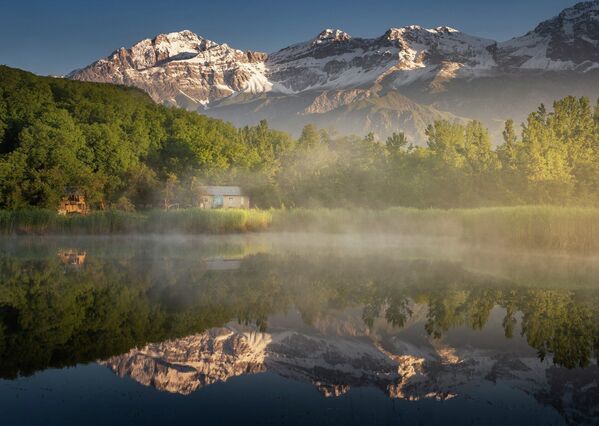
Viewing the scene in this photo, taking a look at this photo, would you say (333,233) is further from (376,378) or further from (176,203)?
(376,378)

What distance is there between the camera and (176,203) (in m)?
70.6

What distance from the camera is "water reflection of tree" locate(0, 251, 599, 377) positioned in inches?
462

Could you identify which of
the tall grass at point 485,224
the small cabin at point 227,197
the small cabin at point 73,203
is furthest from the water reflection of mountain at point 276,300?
the small cabin at point 227,197

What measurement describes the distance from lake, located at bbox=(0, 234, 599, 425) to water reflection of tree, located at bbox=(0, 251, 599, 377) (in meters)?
0.06

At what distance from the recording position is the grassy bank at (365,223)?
30.7 metres

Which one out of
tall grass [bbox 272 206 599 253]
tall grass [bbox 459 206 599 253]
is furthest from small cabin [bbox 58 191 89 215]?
tall grass [bbox 459 206 599 253]

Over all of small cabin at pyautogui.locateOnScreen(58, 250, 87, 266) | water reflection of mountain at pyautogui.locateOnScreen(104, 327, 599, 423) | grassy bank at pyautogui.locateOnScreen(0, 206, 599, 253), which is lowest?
small cabin at pyautogui.locateOnScreen(58, 250, 87, 266)

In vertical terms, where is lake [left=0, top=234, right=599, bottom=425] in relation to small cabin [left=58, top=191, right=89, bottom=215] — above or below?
below

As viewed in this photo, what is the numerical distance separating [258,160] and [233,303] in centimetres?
7382

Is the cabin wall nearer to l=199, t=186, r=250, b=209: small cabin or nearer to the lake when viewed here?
l=199, t=186, r=250, b=209: small cabin

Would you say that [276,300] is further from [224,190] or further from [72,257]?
[224,190]

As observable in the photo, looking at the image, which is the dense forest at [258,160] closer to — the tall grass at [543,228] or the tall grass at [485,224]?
the tall grass at [485,224]

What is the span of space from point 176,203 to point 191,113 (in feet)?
116

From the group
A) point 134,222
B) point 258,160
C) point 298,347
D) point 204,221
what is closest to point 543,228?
point 298,347
